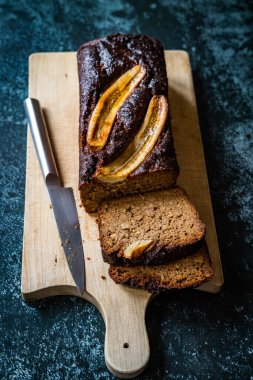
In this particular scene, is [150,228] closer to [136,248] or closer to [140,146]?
[136,248]

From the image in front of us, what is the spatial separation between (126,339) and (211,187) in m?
1.64

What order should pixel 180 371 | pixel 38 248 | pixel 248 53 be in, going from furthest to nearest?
1. pixel 248 53
2. pixel 38 248
3. pixel 180 371

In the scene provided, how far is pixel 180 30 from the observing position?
19.0ft

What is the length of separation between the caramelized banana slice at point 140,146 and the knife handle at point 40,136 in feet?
1.85

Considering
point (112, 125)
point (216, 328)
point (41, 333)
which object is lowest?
point (41, 333)

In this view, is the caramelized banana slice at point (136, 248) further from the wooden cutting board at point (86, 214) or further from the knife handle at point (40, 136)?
the knife handle at point (40, 136)

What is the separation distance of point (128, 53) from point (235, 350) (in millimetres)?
2595

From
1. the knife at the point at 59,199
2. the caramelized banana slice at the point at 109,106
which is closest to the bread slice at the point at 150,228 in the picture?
the knife at the point at 59,199

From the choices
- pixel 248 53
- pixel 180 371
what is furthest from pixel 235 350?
pixel 248 53

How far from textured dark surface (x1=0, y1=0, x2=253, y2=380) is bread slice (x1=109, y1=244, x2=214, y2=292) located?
0.25 metres

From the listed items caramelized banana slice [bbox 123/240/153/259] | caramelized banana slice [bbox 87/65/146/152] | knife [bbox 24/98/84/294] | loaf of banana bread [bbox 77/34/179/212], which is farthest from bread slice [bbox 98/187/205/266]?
caramelized banana slice [bbox 87/65/146/152]

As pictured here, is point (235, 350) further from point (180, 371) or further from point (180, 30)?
point (180, 30)

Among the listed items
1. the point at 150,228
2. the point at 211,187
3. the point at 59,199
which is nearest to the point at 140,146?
the point at 150,228

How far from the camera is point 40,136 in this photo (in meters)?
4.51
